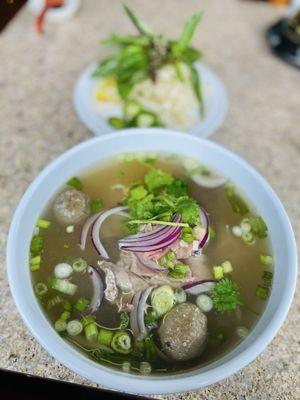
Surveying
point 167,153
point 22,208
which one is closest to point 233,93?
point 167,153

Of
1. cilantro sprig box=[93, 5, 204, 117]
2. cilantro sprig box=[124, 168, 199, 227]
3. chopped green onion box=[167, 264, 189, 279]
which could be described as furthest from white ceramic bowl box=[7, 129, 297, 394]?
cilantro sprig box=[93, 5, 204, 117]

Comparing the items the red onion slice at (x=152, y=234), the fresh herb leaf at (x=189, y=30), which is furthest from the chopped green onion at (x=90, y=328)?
the fresh herb leaf at (x=189, y=30)

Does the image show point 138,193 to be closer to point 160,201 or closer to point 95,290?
point 160,201

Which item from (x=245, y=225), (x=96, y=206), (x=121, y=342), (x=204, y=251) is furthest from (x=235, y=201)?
(x=121, y=342)

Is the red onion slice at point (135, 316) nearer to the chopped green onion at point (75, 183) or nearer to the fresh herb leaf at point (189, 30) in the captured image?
the chopped green onion at point (75, 183)

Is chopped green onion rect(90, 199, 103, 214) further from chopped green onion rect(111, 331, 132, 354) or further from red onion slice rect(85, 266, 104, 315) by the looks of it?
chopped green onion rect(111, 331, 132, 354)

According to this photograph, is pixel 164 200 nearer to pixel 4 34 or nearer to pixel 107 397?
pixel 107 397

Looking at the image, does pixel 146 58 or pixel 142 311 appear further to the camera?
pixel 146 58
